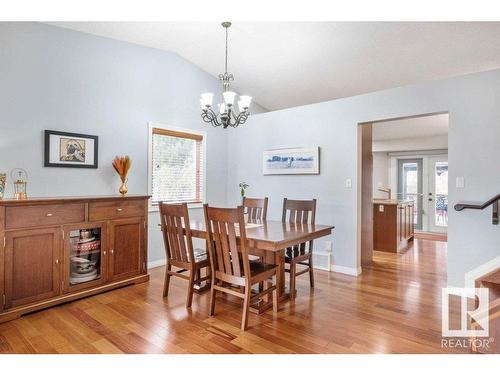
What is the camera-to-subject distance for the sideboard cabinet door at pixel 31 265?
103 inches

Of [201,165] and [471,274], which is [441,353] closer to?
[471,274]

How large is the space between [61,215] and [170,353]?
68.6 inches

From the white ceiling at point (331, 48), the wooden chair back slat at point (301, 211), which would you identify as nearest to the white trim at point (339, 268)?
the wooden chair back slat at point (301, 211)

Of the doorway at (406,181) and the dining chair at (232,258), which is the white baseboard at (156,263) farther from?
the doorway at (406,181)

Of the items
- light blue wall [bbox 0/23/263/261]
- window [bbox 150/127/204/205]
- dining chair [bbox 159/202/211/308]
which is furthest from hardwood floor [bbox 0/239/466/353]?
window [bbox 150/127/204/205]

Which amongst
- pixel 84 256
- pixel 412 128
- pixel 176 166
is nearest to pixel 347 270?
pixel 176 166

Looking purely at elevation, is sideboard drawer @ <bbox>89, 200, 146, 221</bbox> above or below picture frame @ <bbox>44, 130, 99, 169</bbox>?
below

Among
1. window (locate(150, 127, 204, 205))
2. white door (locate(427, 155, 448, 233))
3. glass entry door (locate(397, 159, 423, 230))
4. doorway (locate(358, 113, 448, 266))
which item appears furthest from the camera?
glass entry door (locate(397, 159, 423, 230))

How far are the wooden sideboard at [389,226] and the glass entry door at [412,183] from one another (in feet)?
6.90

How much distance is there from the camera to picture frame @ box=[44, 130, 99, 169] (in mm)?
3289

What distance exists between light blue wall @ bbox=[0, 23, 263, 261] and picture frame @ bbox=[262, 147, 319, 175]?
1228 mm

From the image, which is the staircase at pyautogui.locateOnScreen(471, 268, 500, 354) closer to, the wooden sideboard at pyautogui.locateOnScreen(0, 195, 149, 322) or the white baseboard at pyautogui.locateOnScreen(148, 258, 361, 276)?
the white baseboard at pyautogui.locateOnScreen(148, 258, 361, 276)

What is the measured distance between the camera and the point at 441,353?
81.4 inches
